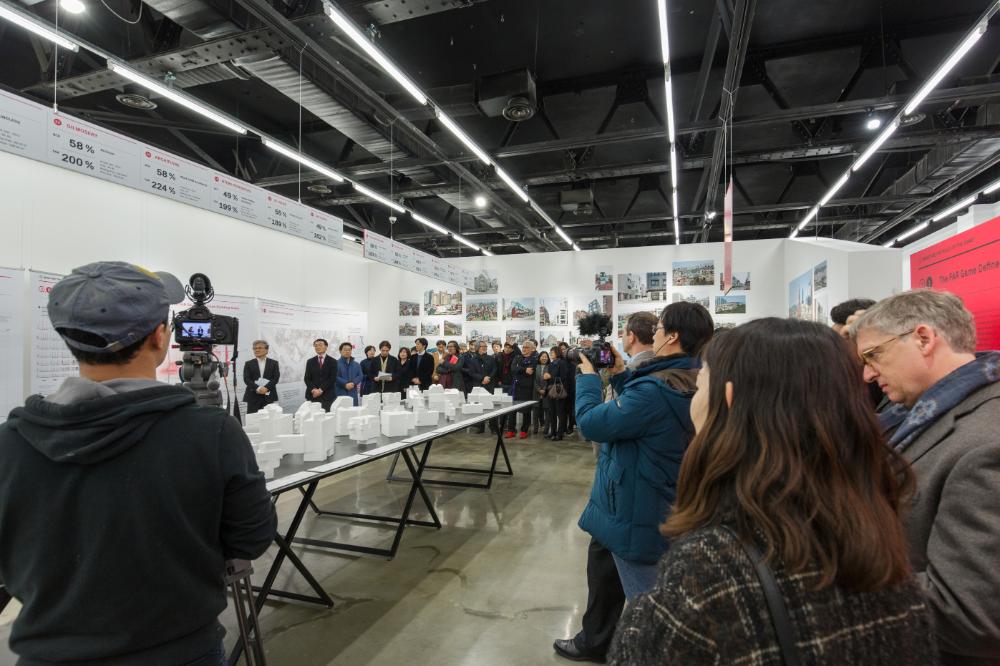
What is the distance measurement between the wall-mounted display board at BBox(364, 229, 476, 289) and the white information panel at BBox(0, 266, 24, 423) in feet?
10.8

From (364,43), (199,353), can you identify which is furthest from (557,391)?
(199,353)

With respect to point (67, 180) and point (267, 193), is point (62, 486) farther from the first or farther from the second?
point (67, 180)

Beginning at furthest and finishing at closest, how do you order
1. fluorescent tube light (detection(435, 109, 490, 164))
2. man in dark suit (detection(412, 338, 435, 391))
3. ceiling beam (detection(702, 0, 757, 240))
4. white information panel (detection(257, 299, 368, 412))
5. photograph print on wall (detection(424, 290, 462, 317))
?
photograph print on wall (detection(424, 290, 462, 317)) < man in dark suit (detection(412, 338, 435, 391)) < white information panel (detection(257, 299, 368, 412)) < fluorescent tube light (detection(435, 109, 490, 164)) < ceiling beam (detection(702, 0, 757, 240))

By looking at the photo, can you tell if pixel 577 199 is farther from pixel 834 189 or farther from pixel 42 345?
pixel 42 345

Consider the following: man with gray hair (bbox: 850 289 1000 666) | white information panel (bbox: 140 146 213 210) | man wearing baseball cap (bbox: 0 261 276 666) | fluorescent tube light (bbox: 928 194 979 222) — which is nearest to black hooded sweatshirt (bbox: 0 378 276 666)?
man wearing baseball cap (bbox: 0 261 276 666)

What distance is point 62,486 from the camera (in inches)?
36.8

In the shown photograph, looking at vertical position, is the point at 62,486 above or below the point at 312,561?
above

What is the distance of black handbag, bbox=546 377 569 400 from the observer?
7.82 meters

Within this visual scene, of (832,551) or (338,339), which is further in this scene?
(338,339)

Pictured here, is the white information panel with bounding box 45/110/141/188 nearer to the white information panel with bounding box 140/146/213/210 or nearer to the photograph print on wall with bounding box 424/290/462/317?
the white information panel with bounding box 140/146/213/210

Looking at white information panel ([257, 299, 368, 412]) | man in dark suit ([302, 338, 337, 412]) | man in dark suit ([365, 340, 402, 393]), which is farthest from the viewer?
man in dark suit ([365, 340, 402, 393])

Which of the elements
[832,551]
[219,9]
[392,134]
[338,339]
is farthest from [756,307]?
[832,551]

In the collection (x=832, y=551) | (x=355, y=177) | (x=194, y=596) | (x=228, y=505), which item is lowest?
(x=194, y=596)

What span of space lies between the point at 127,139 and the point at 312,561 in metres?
3.11
